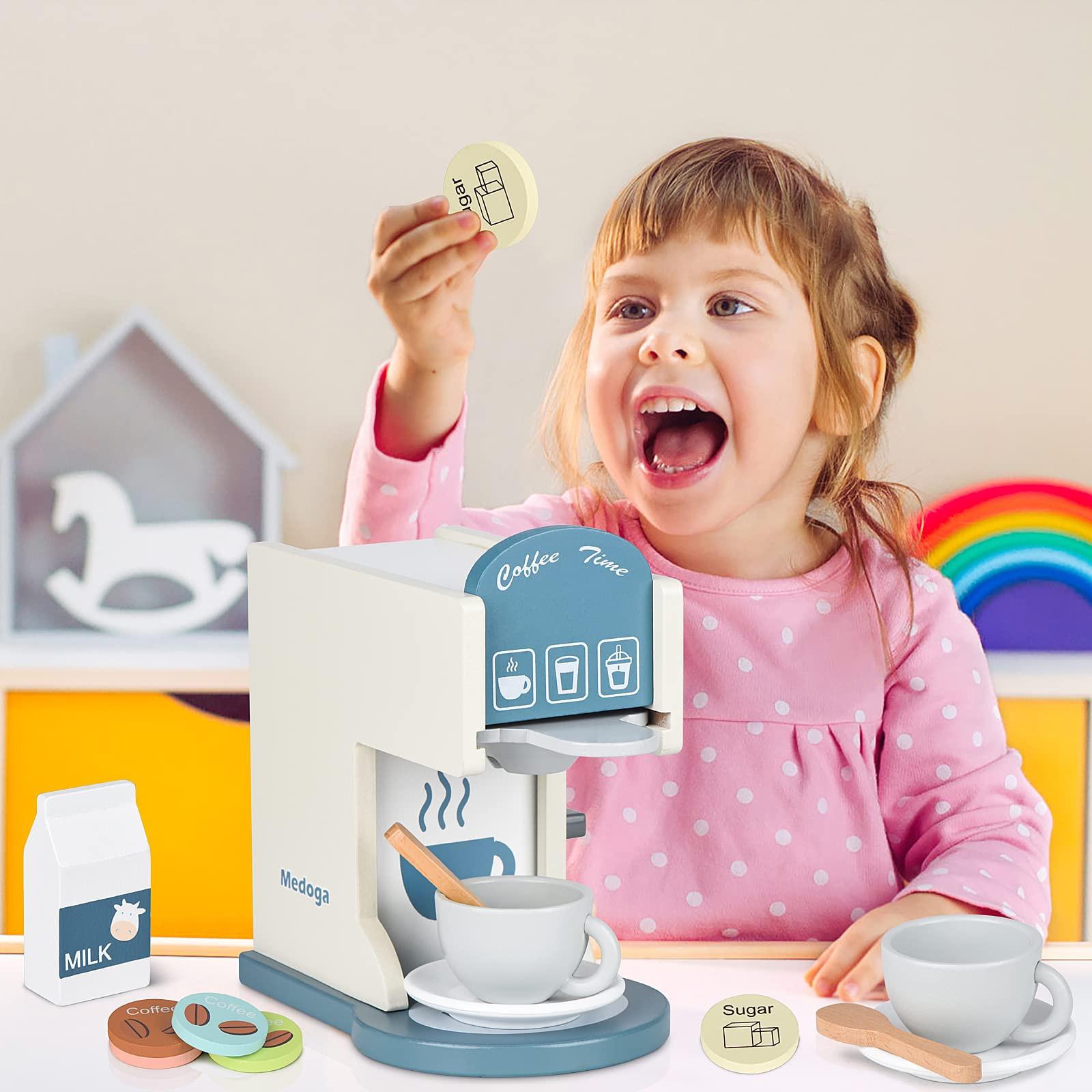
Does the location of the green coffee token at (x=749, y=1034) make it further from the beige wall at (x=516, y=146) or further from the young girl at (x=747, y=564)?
the beige wall at (x=516, y=146)

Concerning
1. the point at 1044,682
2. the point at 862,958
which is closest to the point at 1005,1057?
the point at 862,958

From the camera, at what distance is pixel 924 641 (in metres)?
1.37

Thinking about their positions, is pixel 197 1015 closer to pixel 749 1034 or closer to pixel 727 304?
pixel 749 1034

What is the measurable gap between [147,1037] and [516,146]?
1475 mm

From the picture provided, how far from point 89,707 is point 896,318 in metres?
1.15

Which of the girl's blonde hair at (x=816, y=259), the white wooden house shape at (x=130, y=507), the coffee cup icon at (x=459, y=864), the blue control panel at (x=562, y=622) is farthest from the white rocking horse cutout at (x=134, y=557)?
the blue control panel at (x=562, y=622)

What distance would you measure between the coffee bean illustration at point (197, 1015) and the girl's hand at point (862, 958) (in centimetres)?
39

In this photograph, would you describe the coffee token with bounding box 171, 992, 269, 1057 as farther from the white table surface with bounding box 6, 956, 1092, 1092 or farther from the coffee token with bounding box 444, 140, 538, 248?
the coffee token with bounding box 444, 140, 538, 248

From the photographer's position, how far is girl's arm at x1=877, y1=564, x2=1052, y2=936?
49.2 inches

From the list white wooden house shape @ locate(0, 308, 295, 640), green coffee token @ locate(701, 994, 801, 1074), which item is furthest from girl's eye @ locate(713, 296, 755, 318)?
white wooden house shape @ locate(0, 308, 295, 640)

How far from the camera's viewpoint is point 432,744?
80 cm

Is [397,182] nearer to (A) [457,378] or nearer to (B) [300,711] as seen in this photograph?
(A) [457,378]

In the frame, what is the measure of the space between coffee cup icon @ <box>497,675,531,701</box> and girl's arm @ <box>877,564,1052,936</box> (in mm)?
538

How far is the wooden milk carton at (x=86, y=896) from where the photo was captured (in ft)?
2.99
